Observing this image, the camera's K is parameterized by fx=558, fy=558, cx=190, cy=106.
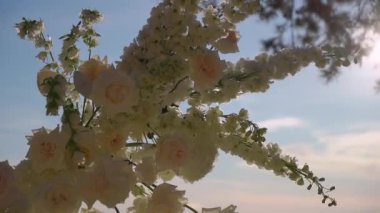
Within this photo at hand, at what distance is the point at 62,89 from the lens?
2.15ft

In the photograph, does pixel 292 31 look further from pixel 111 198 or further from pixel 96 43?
pixel 111 198

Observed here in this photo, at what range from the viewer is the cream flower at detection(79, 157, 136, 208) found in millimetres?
661

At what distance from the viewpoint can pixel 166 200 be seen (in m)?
0.71

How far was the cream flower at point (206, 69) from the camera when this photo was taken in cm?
71

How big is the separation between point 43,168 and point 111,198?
0.09 metres

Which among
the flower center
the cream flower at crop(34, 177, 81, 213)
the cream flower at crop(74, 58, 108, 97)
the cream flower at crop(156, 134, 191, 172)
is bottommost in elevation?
the cream flower at crop(34, 177, 81, 213)

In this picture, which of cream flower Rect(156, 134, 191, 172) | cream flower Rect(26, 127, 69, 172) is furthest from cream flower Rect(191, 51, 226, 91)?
cream flower Rect(26, 127, 69, 172)

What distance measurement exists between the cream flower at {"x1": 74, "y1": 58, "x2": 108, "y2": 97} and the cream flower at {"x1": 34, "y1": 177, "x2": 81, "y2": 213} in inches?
4.5

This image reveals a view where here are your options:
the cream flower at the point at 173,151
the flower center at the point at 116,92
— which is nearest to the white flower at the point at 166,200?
the cream flower at the point at 173,151

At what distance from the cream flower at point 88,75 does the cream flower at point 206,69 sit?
116mm

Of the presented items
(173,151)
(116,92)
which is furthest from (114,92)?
(173,151)

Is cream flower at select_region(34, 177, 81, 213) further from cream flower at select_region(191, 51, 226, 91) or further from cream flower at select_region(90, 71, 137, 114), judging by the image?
cream flower at select_region(191, 51, 226, 91)

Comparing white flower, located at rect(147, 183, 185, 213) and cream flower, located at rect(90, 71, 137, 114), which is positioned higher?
cream flower, located at rect(90, 71, 137, 114)

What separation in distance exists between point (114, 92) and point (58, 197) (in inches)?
5.5
